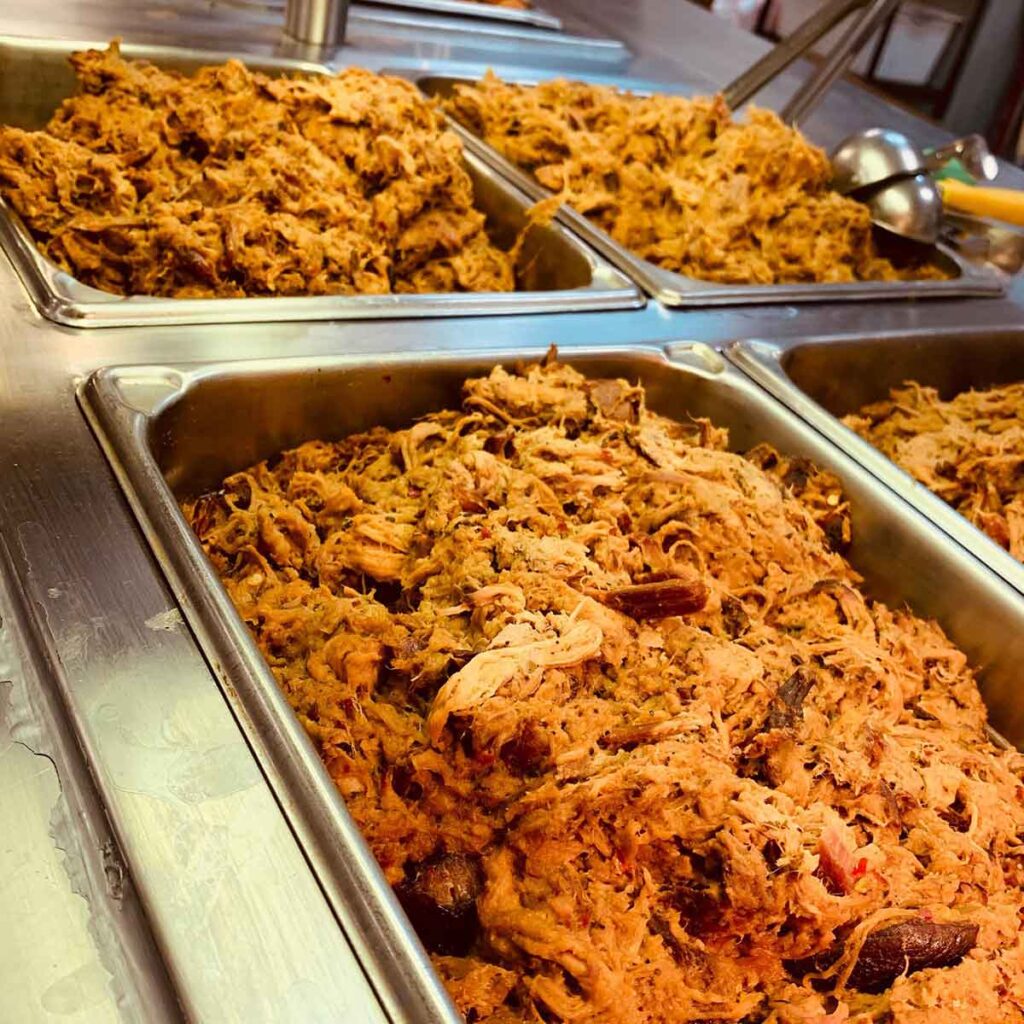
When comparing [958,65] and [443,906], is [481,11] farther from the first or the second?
[958,65]

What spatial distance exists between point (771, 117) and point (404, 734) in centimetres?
228

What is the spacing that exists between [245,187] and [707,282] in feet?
3.55

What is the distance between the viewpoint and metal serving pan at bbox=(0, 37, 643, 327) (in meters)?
1.53

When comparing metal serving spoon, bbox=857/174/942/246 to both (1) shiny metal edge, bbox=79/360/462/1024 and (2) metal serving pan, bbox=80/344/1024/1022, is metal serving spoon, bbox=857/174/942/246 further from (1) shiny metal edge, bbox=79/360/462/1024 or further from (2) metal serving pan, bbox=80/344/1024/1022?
(1) shiny metal edge, bbox=79/360/462/1024

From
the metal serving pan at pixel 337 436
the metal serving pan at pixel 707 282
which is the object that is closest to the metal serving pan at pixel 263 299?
the metal serving pan at pixel 707 282

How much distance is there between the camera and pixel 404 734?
1101mm

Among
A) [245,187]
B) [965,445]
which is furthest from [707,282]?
[245,187]

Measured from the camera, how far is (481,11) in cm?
346

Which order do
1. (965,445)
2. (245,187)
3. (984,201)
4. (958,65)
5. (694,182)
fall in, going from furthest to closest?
(958,65) < (984,201) < (694,182) < (965,445) < (245,187)

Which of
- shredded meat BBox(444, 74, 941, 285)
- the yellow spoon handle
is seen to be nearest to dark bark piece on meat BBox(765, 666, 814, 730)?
shredded meat BBox(444, 74, 941, 285)

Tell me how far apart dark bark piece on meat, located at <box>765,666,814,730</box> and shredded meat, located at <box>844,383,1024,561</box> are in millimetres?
737

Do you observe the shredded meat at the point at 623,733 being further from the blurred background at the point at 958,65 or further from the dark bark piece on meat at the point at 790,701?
the blurred background at the point at 958,65

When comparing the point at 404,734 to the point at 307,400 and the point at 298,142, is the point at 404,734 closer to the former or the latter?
the point at 307,400

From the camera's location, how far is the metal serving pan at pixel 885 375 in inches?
66.9
